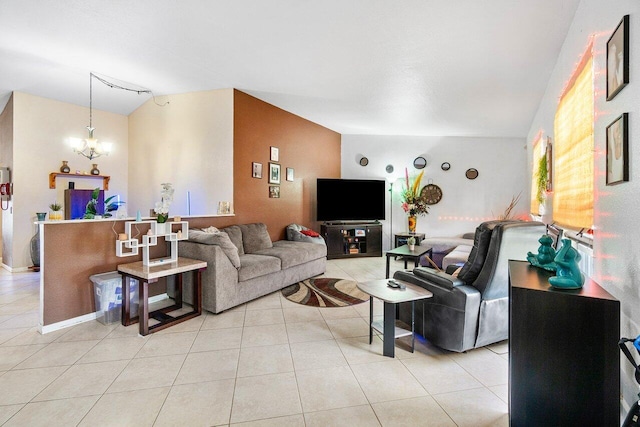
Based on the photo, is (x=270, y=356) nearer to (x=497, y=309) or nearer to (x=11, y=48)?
(x=497, y=309)

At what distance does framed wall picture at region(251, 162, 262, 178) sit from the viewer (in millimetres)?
4755

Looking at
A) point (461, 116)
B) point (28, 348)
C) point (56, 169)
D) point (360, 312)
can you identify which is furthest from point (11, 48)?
point (461, 116)

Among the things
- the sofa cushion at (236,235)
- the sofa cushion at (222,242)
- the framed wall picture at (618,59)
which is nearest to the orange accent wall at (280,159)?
the sofa cushion at (236,235)

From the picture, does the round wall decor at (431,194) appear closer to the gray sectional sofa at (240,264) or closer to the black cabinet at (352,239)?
the black cabinet at (352,239)

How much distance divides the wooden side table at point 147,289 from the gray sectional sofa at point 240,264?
87 mm

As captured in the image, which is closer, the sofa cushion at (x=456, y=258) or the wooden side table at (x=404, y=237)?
the sofa cushion at (x=456, y=258)

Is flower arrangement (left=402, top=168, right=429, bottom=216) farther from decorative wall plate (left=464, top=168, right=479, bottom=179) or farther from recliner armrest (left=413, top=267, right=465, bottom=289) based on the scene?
recliner armrest (left=413, top=267, right=465, bottom=289)

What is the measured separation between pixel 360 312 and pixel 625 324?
2101 mm

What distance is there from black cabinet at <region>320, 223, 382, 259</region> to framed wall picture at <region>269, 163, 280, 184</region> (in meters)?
1.46

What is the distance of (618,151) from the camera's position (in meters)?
1.59

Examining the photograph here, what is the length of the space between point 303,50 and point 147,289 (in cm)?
278

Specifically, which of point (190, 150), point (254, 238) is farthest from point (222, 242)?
point (190, 150)

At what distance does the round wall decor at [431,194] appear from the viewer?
6.80 m

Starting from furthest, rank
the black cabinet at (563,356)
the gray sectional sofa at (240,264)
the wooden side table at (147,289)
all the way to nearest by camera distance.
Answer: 1. the gray sectional sofa at (240,264)
2. the wooden side table at (147,289)
3. the black cabinet at (563,356)
